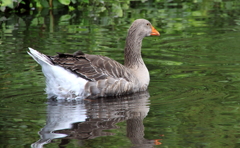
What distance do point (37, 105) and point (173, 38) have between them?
7198 millimetres

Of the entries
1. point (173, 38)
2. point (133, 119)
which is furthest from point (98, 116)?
point (173, 38)

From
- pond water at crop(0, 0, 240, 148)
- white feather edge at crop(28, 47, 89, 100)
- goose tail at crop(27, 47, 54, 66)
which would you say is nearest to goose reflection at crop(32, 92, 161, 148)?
pond water at crop(0, 0, 240, 148)

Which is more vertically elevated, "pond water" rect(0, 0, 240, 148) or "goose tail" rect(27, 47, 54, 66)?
"goose tail" rect(27, 47, 54, 66)

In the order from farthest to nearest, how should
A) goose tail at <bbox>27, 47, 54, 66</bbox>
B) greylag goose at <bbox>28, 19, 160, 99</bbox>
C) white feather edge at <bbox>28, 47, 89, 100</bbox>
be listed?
greylag goose at <bbox>28, 19, 160, 99</bbox> → white feather edge at <bbox>28, 47, 89, 100</bbox> → goose tail at <bbox>27, 47, 54, 66</bbox>

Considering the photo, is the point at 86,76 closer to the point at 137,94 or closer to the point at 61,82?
the point at 61,82

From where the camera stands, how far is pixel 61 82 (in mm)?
8734

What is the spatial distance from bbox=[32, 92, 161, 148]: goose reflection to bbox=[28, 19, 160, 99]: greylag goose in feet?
0.68

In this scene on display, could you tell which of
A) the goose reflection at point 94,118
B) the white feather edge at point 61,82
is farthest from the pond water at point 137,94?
the white feather edge at point 61,82

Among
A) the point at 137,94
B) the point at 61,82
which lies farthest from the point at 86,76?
the point at 137,94

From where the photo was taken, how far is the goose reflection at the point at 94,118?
665cm

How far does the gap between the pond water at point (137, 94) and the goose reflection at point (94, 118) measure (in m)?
0.02

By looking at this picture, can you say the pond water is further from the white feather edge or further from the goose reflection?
the white feather edge

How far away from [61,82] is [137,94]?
5.31 feet

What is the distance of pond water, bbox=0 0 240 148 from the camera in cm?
670
